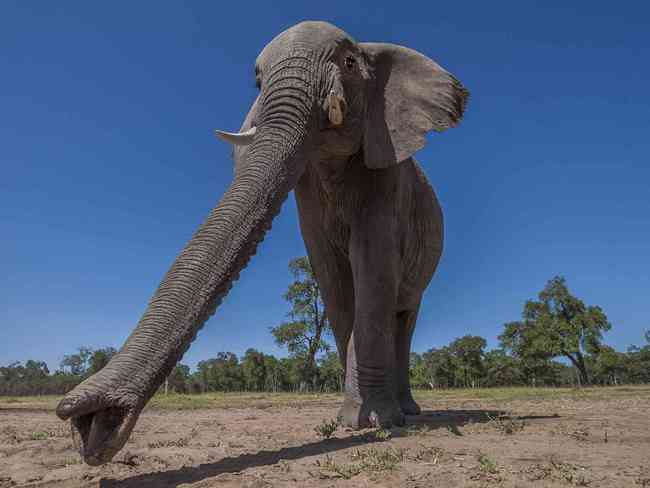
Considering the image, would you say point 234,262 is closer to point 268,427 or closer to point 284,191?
point 284,191

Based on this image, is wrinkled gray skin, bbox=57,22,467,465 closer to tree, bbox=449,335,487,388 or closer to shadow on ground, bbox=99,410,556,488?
shadow on ground, bbox=99,410,556,488

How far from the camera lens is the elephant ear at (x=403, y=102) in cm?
561

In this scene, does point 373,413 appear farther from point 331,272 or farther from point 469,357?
point 469,357

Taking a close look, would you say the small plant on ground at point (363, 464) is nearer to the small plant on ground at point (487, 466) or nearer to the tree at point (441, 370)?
the small plant on ground at point (487, 466)

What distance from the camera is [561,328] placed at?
47.6 metres

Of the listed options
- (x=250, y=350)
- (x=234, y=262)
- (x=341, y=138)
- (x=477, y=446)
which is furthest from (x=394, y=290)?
(x=250, y=350)

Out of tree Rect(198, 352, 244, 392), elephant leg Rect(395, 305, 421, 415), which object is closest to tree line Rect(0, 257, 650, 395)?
tree Rect(198, 352, 244, 392)

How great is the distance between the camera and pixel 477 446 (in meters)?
3.96

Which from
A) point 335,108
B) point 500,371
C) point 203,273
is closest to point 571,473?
point 203,273

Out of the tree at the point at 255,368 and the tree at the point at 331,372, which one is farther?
the tree at the point at 255,368

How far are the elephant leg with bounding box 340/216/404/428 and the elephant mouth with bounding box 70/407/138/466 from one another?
111 inches

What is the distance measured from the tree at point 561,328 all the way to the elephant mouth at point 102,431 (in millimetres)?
48838

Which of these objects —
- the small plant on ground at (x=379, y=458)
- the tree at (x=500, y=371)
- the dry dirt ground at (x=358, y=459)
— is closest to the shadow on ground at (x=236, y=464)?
the dry dirt ground at (x=358, y=459)

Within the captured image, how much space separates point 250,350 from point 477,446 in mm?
66197
